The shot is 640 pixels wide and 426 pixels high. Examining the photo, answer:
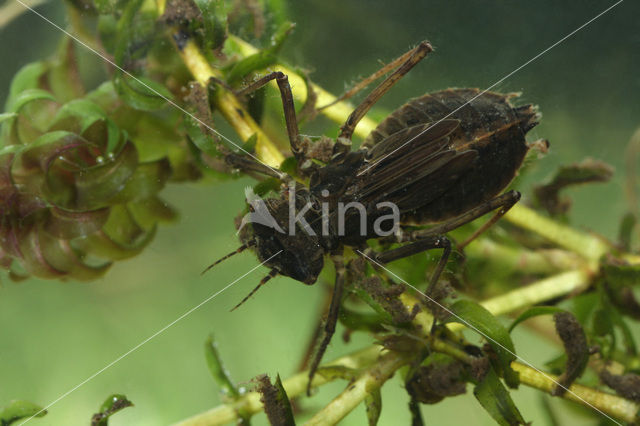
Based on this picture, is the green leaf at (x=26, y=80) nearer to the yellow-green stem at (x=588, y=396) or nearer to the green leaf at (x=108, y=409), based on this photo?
the green leaf at (x=108, y=409)

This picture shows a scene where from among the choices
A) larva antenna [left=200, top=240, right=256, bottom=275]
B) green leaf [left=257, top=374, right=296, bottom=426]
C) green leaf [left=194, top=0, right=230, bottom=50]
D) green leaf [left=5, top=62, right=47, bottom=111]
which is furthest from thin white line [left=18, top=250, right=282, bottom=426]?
green leaf [left=5, top=62, right=47, bottom=111]

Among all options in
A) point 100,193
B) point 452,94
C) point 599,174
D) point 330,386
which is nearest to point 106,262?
point 100,193

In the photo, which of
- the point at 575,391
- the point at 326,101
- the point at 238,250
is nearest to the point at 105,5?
the point at 326,101

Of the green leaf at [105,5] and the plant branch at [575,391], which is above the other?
the green leaf at [105,5]

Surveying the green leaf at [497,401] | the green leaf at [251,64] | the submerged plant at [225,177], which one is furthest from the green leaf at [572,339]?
the green leaf at [251,64]

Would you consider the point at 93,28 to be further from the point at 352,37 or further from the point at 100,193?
the point at 352,37

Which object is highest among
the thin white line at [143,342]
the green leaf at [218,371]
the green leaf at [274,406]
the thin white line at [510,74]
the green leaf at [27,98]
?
the green leaf at [27,98]

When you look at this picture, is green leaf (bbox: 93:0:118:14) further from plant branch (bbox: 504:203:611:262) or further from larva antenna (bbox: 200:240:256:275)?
plant branch (bbox: 504:203:611:262)
